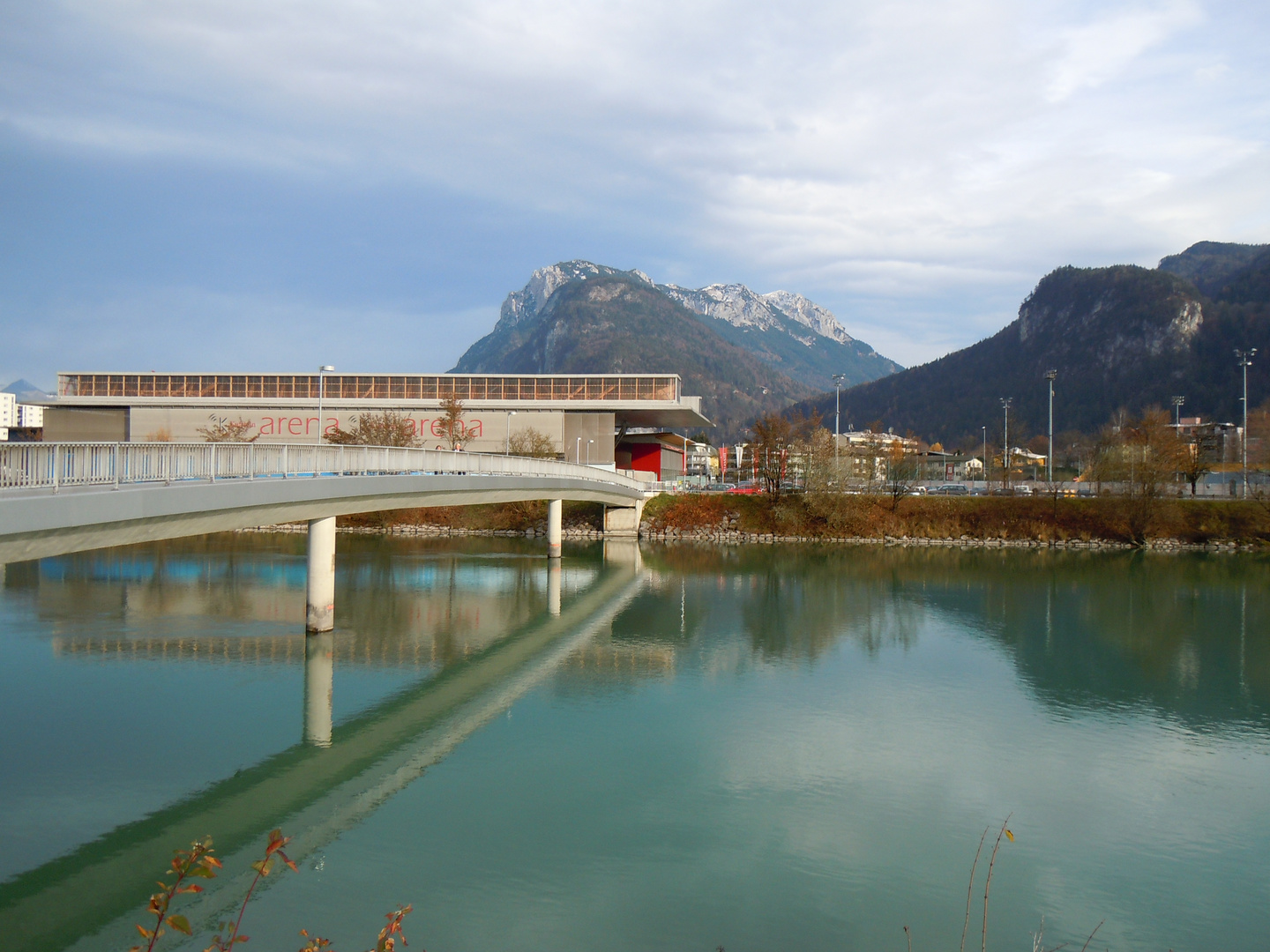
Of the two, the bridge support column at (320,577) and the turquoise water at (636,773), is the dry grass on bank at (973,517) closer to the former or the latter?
the turquoise water at (636,773)

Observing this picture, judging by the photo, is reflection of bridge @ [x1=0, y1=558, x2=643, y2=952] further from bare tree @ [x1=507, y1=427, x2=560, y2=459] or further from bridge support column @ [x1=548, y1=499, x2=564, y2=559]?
bare tree @ [x1=507, y1=427, x2=560, y2=459]

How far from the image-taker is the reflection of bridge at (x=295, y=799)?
948cm

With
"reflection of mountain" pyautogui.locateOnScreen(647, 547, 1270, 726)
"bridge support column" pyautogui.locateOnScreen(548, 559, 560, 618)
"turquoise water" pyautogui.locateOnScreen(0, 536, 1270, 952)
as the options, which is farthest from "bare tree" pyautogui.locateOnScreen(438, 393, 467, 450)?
"turquoise water" pyautogui.locateOnScreen(0, 536, 1270, 952)

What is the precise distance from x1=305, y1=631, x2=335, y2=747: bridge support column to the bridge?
1.01 metres

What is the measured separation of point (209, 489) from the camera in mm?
15164

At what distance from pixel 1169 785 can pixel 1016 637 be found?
1317 centimetres

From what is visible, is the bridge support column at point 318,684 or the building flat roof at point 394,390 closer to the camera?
the bridge support column at point 318,684

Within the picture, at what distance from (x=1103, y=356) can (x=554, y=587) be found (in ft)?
477

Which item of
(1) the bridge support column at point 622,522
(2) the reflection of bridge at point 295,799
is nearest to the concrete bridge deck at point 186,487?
(2) the reflection of bridge at point 295,799

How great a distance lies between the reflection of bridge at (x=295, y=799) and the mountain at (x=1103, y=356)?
389 ft

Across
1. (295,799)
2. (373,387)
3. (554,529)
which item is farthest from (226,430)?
(295,799)

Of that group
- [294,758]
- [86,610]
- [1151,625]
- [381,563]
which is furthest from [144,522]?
[1151,625]

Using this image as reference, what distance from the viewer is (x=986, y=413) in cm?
15375

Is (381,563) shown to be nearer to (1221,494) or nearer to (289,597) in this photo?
(289,597)
